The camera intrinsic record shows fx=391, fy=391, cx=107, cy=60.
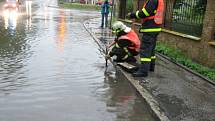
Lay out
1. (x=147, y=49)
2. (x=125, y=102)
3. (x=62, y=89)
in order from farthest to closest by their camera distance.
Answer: (x=147, y=49), (x=62, y=89), (x=125, y=102)

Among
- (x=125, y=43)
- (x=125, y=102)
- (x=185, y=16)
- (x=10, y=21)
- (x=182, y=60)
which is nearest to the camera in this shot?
(x=125, y=102)

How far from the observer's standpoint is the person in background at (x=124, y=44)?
10.1m

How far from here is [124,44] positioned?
33.4 feet

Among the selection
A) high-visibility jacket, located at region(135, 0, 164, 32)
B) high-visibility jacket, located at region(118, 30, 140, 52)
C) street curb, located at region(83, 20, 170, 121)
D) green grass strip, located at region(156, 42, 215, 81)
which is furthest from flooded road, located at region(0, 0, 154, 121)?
green grass strip, located at region(156, 42, 215, 81)

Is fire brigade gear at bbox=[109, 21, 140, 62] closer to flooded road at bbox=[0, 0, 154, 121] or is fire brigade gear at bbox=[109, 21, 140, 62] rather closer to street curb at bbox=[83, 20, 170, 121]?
flooded road at bbox=[0, 0, 154, 121]

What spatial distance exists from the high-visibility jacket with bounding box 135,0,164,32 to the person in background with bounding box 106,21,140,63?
1.19 meters

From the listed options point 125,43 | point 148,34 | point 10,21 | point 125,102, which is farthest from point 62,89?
point 10,21

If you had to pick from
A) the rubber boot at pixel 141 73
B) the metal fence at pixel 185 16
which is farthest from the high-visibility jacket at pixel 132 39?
the metal fence at pixel 185 16

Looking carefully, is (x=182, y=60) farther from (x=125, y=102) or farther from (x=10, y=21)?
(x=10, y=21)

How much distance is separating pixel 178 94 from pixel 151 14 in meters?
2.15

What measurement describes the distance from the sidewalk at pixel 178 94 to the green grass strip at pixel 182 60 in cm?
26

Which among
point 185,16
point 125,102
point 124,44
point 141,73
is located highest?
point 185,16

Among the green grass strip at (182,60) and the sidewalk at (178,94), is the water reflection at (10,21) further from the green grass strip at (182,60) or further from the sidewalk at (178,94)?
the sidewalk at (178,94)

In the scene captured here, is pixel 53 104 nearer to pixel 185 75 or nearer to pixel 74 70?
pixel 74 70
